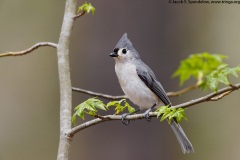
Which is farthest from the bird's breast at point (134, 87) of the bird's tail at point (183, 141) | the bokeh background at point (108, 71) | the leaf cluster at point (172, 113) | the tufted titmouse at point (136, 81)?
the bokeh background at point (108, 71)

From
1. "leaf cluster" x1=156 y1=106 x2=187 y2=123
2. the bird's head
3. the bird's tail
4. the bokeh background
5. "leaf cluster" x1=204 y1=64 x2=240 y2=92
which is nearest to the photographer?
"leaf cluster" x1=156 y1=106 x2=187 y2=123

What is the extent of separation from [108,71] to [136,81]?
1.54m

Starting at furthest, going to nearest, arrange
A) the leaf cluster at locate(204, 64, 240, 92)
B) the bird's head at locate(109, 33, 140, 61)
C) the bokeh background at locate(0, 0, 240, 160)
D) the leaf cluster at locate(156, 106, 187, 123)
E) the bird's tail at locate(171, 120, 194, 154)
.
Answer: the bokeh background at locate(0, 0, 240, 160) → the bird's head at locate(109, 33, 140, 61) → the bird's tail at locate(171, 120, 194, 154) → the leaf cluster at locate(204, 64, 240, 92) → the leaf cluster at locate(156, 106, 187, 123)

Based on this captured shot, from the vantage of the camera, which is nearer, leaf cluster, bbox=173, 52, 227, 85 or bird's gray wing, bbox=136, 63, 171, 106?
leaf cluster, bbox=173, 52, 227, 85

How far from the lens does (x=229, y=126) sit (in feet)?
25.5

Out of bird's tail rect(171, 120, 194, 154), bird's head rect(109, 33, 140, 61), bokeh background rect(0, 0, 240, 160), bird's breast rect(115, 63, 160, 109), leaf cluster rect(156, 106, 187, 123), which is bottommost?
leaf cluster rect(156, 106, 187, 123)

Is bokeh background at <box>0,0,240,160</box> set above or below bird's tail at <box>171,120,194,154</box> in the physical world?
above

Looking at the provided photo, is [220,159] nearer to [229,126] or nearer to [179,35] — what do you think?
[229,126]

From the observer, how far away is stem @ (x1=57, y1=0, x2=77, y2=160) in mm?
2467

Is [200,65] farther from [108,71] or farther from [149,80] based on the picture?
[108,71]

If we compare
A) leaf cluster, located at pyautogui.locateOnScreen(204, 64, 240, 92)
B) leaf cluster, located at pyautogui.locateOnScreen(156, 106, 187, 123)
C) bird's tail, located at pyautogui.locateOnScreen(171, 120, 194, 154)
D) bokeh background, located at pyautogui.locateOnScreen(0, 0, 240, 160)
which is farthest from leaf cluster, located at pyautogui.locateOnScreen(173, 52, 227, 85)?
bokeh background, located at pyautogui.locateOnScreen(0, 0, 240, 160)

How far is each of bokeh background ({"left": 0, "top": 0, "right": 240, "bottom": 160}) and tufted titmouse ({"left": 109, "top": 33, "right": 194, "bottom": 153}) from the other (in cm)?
135

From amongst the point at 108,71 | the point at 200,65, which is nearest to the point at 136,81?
the point at 200,65

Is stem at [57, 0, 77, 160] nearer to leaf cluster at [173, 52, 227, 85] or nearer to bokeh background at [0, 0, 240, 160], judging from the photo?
leaf cluster at [173, 52, 227, 85]
